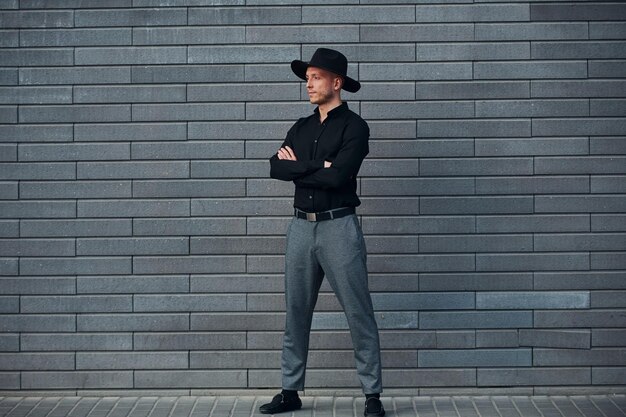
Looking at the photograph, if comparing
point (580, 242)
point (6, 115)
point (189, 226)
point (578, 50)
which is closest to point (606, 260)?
point (580, 242)

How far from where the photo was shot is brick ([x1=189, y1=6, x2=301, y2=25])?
24.2 ft

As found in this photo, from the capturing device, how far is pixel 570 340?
24.3 feet

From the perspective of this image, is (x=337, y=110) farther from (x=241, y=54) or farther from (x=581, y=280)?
(x=581, y=280)

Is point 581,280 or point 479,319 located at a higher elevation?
point 581,280

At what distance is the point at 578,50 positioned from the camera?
7.34 meters

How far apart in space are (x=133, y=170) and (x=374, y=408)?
2.22 meters

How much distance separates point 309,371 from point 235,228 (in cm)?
106

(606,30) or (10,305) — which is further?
(10,305)

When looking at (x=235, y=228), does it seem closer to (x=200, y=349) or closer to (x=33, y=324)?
(x=200, y=349)

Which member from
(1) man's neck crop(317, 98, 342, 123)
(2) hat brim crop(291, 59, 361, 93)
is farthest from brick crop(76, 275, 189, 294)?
(2) hat brim crop(291, 59, 361, 93)

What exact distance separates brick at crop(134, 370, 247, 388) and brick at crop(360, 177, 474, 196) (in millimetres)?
1484

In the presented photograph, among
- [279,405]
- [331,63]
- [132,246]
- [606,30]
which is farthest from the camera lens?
[132,246]

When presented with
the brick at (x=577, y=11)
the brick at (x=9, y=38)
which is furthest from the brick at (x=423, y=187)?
the brick at (x=9, y=38)

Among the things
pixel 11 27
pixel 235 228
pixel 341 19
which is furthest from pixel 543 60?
pixel 11 27
